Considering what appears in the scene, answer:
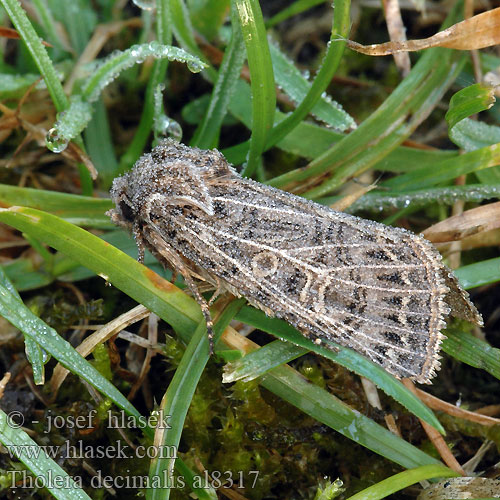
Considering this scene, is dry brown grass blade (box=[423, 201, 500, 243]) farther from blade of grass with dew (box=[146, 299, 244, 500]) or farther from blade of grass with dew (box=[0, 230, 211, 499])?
blade of grass with dew (box=[0, 230, 211, 499])

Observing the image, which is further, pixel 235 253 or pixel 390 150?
pixel 390 150

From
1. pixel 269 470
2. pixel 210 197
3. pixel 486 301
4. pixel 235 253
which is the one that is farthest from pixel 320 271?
pixel 486 301

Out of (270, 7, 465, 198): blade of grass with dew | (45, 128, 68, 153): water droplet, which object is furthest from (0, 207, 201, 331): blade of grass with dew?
(270, 7, 465, 198): blade of grass with dew

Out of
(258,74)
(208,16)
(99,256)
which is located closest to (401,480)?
(99,256)

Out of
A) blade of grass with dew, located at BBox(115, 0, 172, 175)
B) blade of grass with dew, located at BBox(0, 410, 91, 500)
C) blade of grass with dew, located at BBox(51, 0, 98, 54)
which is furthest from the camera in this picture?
blade of grass with dew, located at BBox(51, 0, 98, 54)

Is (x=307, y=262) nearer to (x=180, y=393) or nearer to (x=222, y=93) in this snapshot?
(x=180, y=393)

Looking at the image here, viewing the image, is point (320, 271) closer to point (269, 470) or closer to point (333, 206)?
point (333, 206)
